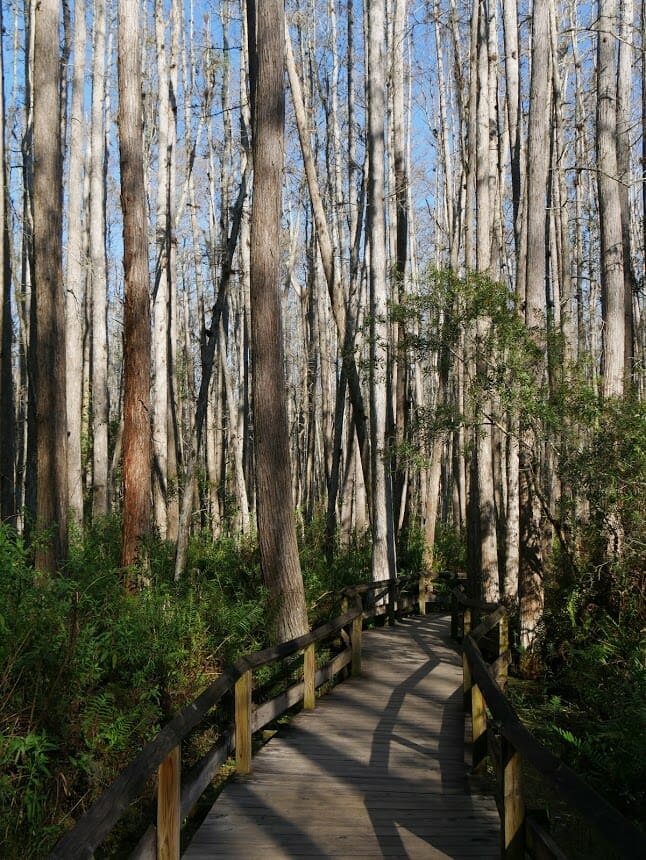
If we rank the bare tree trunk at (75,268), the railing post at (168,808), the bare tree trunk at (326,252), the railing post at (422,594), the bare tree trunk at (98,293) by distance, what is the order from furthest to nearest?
1. the bare tree trunk at (98,293)
2. the railing post at (422,594)
3. the bare tree trunk at (75,268)
4. the bare tree trunk at (326,252)
5. the railing post at (168,808)

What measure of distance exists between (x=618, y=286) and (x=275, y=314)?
5420 mm

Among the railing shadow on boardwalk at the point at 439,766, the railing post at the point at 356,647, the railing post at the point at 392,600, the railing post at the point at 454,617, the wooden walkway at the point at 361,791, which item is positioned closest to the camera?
the wooden walkway at the point at 361,791

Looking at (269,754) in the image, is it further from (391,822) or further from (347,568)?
(347,568)

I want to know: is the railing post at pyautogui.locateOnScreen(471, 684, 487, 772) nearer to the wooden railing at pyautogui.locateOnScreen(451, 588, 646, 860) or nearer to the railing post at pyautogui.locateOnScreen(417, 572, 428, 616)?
the wooden railing at pyautogui.locateOnScreen(451, 588, 646, 860)

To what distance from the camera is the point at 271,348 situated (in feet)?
32.2

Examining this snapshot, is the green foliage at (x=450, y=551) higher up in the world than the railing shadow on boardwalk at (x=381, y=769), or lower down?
lower down

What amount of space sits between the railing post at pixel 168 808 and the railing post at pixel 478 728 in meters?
2.43

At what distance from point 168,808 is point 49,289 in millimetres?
7409

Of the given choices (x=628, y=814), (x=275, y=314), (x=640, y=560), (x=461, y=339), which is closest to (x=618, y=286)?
(x=461, y=339)

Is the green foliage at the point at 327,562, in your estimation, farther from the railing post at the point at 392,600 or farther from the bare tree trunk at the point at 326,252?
the bare tree trunk at the point at 326,252

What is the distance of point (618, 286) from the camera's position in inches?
486

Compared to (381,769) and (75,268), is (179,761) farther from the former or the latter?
(75,268)

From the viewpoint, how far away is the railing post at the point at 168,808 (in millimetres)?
4062

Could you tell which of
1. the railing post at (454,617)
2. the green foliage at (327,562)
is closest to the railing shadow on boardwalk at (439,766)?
the railing post at (454,617)
